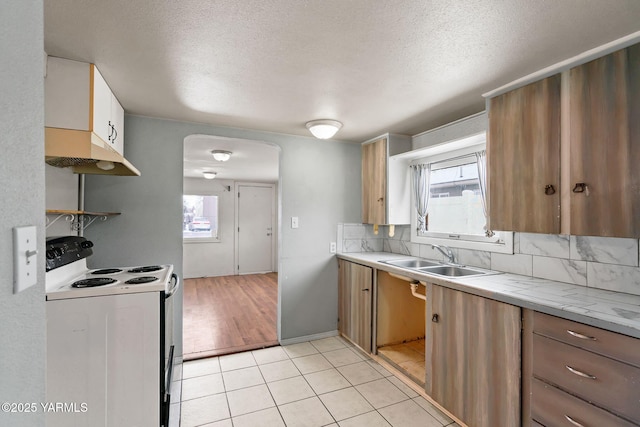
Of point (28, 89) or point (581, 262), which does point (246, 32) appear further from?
point (581, 262)

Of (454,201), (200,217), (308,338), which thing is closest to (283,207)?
(308,338)

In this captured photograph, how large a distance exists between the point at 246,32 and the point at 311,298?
2.58 m

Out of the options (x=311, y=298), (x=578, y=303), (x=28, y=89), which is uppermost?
(x=28, y=89)

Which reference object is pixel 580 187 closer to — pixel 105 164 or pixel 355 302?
pixel 355 302

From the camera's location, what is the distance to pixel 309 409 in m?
2.08

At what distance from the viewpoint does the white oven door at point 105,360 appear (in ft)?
5.17

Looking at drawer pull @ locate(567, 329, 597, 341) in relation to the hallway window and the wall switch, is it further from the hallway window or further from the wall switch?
the hallway window

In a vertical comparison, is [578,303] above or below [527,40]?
below

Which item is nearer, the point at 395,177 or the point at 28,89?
the point at 28,89

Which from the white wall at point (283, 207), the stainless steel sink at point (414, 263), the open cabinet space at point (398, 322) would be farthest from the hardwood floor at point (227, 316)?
the stainless steel sink at point (414, 263)

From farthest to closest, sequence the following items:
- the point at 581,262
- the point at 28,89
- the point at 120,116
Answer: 1. the point at 120,116
2. the point at 581,262
3. the point at 28,89

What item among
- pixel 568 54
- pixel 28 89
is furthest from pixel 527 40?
pixel 28 89

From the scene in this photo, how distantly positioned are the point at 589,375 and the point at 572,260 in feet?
2.81

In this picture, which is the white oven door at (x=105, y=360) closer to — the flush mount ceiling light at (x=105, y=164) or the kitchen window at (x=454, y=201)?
the flush mount ceiling light at (x=105, y=164)
